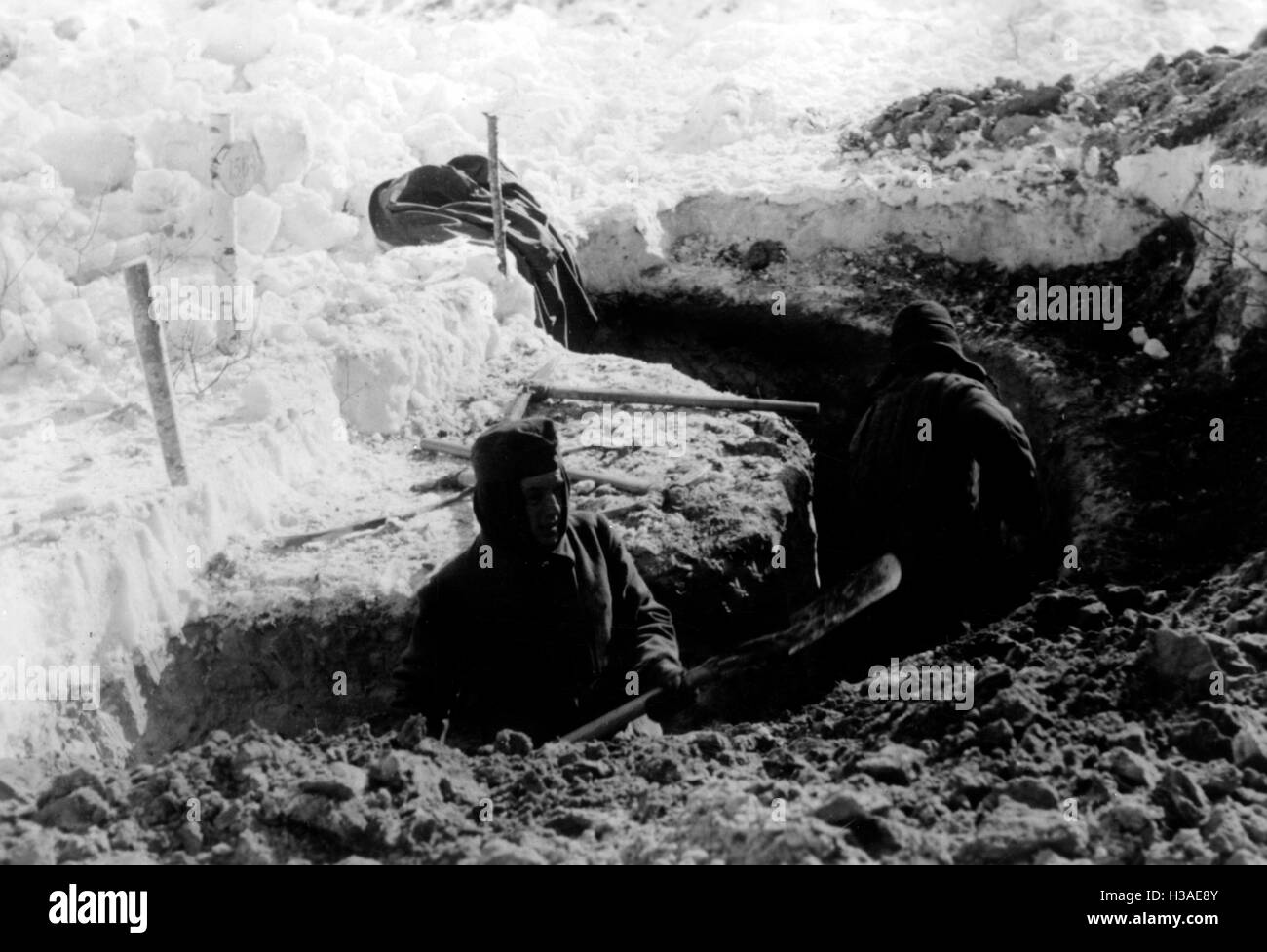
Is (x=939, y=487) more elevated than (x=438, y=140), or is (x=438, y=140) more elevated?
Answer: (x=438, y=140)

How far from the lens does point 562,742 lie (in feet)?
15.8

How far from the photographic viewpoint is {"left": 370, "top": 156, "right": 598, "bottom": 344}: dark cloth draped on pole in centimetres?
912

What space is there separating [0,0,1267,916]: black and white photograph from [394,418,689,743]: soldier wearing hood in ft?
0.06

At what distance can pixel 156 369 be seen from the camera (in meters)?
6.29

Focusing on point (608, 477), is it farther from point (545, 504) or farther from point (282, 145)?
point (282, 145)

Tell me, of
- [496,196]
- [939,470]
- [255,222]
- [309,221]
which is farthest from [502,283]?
[939,470]

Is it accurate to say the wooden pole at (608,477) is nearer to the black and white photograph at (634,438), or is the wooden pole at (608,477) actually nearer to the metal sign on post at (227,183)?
the black and white photograph at (634,438)

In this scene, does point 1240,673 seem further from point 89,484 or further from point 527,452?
point 89,484

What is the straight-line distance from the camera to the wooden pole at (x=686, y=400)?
761cm

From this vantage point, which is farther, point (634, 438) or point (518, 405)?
point (518, 405)

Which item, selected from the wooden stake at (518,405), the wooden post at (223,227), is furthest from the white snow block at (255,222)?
the wooden stake at (518,405)

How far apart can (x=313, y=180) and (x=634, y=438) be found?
3.59 metres
